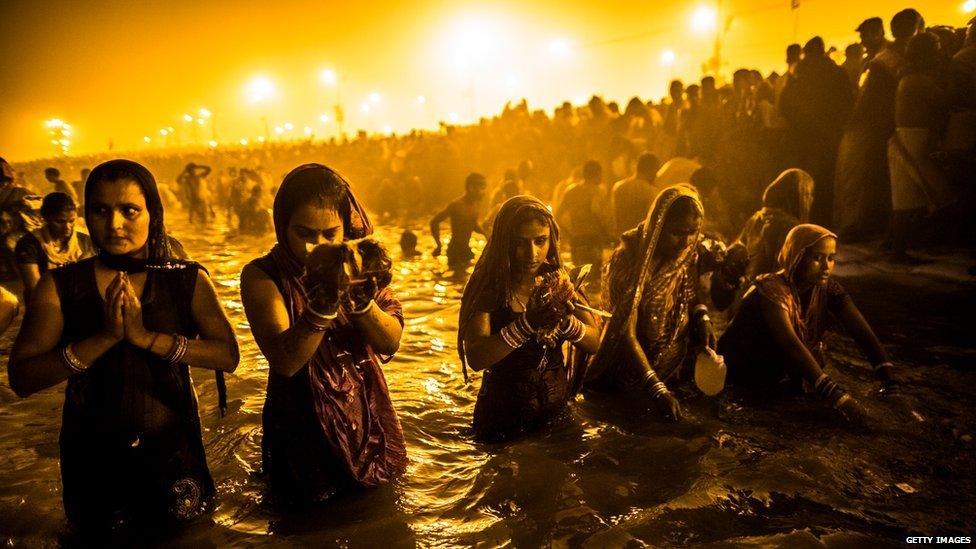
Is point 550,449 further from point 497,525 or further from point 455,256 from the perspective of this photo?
point 455,256

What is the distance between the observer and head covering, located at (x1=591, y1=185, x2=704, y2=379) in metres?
3.88

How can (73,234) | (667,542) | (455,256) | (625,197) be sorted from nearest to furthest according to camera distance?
1. (667,542)
2. (73,234)
3. (625,197)
4. (455,256)

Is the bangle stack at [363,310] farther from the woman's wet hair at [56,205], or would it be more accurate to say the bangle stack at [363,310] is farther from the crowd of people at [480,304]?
the woman's wet hair at [56,205]

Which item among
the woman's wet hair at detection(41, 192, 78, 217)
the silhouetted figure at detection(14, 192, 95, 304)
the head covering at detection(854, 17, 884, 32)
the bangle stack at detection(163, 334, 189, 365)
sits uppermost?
the head covering at detection(854, 17, 884, 32)

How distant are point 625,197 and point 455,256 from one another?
11.4 ft

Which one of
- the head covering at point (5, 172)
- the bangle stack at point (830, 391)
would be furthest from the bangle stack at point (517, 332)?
the head covering at point (5, 172)

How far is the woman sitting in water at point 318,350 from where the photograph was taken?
222 centimetres

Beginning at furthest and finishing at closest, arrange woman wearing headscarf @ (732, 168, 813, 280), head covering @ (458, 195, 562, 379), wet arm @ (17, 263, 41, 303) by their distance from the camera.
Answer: woman wearing headscarf @ (732, 168, 813, 280), wet arm @ (17, 263, 41, 303), head covering @ (458, 195, 562, 379)

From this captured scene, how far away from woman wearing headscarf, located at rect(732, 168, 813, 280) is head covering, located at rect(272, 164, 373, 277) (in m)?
4.36

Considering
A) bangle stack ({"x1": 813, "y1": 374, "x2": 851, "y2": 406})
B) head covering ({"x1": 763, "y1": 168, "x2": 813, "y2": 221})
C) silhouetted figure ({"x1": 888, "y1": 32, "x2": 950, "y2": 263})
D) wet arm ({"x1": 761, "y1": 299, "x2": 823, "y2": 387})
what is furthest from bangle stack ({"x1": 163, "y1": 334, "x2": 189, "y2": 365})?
silhouetted figure ({"x1": 888, "y1": 32, "x2": 950, "y2": 263})

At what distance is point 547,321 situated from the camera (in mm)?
2756

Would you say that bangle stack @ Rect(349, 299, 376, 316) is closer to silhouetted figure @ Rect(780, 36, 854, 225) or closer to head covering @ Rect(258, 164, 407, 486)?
head covering @ Rect(258, 164, 407, 486)

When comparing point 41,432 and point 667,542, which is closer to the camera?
point 667,542

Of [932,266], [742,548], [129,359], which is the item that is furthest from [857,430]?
[932,266]
